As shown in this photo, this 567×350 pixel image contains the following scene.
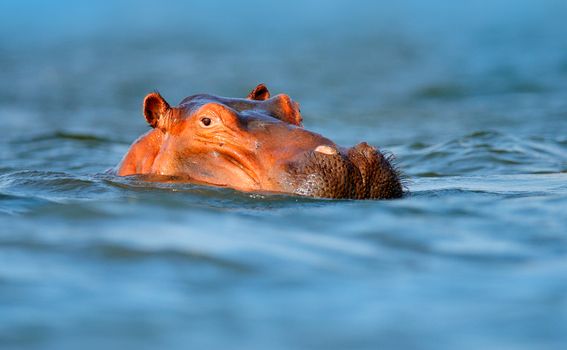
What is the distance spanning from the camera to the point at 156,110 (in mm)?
8875

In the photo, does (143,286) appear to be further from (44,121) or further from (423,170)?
(44,121)

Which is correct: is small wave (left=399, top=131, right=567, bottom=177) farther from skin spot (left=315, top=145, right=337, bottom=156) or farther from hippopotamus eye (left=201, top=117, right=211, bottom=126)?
skin spot (left=315, top=145, right=337, bottom=156)

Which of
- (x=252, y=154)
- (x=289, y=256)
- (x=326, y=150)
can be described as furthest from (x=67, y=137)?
(x=289, y=256)

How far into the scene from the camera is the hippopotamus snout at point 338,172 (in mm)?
7355

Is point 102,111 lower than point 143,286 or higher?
higher

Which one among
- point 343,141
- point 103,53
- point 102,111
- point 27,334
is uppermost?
point 103,53

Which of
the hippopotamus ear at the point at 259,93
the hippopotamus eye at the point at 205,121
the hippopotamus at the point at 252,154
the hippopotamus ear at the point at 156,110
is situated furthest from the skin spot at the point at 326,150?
the hippopotamus ear at the point at 259,93

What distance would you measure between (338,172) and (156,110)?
2102 mm

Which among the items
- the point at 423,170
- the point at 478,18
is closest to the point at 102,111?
the point at 423,170

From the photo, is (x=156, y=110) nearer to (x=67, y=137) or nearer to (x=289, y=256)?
(x=289, y=256)

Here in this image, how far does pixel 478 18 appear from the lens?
7438 cm

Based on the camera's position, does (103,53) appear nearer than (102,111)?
No

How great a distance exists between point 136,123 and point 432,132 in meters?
Answer: 6.73

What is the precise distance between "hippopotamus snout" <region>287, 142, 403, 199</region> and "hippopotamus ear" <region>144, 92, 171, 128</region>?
1662 millimetres
